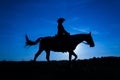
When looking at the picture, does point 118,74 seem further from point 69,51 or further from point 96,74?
point 69,51

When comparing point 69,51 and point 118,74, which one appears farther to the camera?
point 69,51

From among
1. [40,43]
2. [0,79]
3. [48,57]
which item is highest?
[40,43]

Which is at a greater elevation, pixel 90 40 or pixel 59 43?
pixel 90 40

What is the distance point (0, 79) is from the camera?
10.9m

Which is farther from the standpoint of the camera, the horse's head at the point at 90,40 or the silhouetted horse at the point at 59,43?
the horse's head at the point at 90,40

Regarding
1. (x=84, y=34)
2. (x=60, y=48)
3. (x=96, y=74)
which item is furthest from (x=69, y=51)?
(x=96, y=74)

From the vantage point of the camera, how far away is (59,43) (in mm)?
19141

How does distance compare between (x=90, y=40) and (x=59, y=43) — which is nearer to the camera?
(x=59, y=43)

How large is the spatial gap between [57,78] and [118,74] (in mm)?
3486

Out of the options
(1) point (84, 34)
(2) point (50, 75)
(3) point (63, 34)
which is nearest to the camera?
(2) point (50, 75)

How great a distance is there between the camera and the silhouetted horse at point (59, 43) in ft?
62.1

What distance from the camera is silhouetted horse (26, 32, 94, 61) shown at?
62.1 feet

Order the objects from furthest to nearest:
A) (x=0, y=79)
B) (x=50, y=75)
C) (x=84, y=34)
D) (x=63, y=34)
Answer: (x=84, y=34)
(x=63, y=34)
(x=50, y=75)
(x=0, y=79)

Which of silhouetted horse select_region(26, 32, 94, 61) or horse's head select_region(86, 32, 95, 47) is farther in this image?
horse's head select_region(86, 32, 95, 47)
